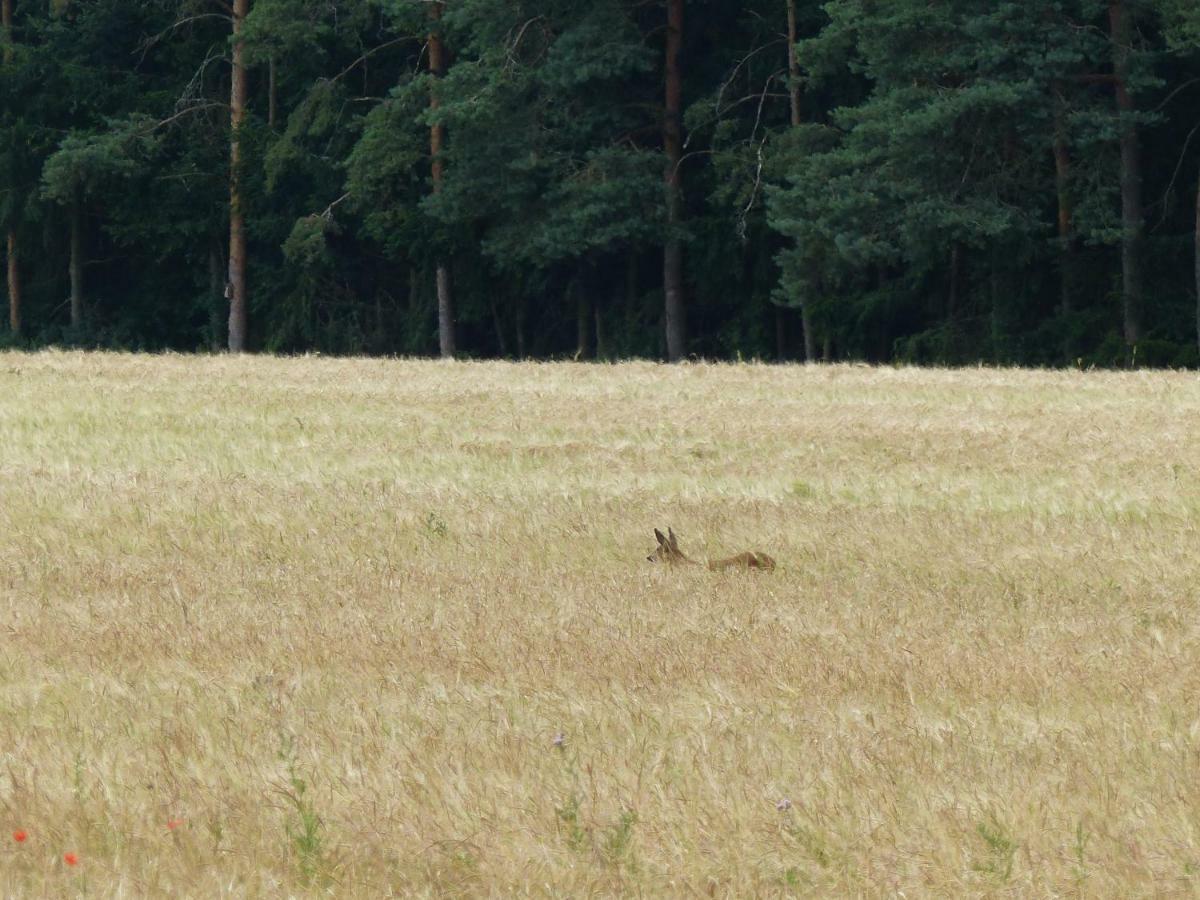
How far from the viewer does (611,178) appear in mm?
38719

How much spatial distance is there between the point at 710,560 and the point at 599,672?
2.99 meters

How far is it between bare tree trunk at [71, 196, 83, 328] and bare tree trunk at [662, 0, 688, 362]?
18.3 meters

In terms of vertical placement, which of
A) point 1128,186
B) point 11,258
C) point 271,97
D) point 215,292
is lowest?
point 215,292

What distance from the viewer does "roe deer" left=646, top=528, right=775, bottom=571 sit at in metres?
10.3

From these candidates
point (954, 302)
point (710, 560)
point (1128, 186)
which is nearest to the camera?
point (710, 560)

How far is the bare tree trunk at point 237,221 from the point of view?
4584 cm

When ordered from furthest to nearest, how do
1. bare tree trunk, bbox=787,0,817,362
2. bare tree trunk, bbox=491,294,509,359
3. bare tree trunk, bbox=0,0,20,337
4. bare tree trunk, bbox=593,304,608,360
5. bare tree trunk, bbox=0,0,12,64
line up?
bare tree trunk, bbox=0,0,20,337 → bare tree trunk, bbox=0,0,12,64 → bare tree trunk, bbox=491,294,509,359 → bare tree trunk, bbox=593,304,608,360 → bare tree trunk, bbox=787,0,817,362

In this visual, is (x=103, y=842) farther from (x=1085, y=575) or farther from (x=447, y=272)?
(x=447, y=272)

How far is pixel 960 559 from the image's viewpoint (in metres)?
10.4

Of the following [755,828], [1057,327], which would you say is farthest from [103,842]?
[1057,327]

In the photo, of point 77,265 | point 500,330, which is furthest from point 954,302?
point 77,265

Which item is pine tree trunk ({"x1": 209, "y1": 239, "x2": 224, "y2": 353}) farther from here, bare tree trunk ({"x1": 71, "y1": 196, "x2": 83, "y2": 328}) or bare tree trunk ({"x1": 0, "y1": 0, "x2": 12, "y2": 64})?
bare tree trunk ({"x1": 0, "y1": 0, "x2": 12, "y2": 64})

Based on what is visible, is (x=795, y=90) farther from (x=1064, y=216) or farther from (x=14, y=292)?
(x=14, y=292)

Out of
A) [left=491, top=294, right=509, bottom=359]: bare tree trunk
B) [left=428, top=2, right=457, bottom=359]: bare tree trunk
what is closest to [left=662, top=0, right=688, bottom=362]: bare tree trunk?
[left=428, top=2, right=457, bottom=359]: bare tree trunk
